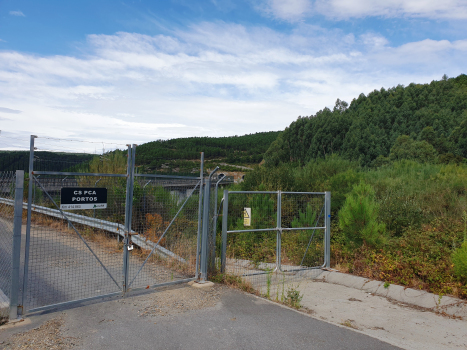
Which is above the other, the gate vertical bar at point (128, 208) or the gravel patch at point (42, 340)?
the gate vertical bar at point (128, 208)

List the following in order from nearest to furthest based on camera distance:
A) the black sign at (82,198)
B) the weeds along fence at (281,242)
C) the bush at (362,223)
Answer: the black sign at (82,198)
the weeds along fence at (281,242)
the bush at (362,223)

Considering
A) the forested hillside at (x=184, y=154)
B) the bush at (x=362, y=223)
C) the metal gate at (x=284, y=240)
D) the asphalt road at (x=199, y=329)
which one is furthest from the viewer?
the metal gate at (x=284, y=240)

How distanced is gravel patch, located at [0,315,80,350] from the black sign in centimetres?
179

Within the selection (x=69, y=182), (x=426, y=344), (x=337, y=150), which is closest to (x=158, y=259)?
(x=69, y=182)

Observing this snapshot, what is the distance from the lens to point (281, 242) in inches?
399

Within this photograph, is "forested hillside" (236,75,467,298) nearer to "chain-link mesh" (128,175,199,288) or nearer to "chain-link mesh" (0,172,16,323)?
"chain-link mesh" (128,175,199,288)

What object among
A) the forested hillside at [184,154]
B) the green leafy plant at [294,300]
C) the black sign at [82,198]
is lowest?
the green leafy plant at [294,300]

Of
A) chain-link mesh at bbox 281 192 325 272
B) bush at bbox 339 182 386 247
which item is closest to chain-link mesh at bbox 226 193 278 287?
chain-link mesh at bbox 281 192 325 272

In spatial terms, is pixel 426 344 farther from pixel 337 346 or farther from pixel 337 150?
pixel 337 150

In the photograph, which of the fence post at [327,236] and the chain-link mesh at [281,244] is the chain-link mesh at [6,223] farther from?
the fence post at [327,236]

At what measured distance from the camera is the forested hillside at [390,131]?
2906cm

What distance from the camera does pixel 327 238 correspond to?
9266 millimetres

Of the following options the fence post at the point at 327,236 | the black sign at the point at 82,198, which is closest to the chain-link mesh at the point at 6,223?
the black sign at the point at 82,198

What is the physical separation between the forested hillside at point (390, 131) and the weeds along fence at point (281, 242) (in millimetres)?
17601
